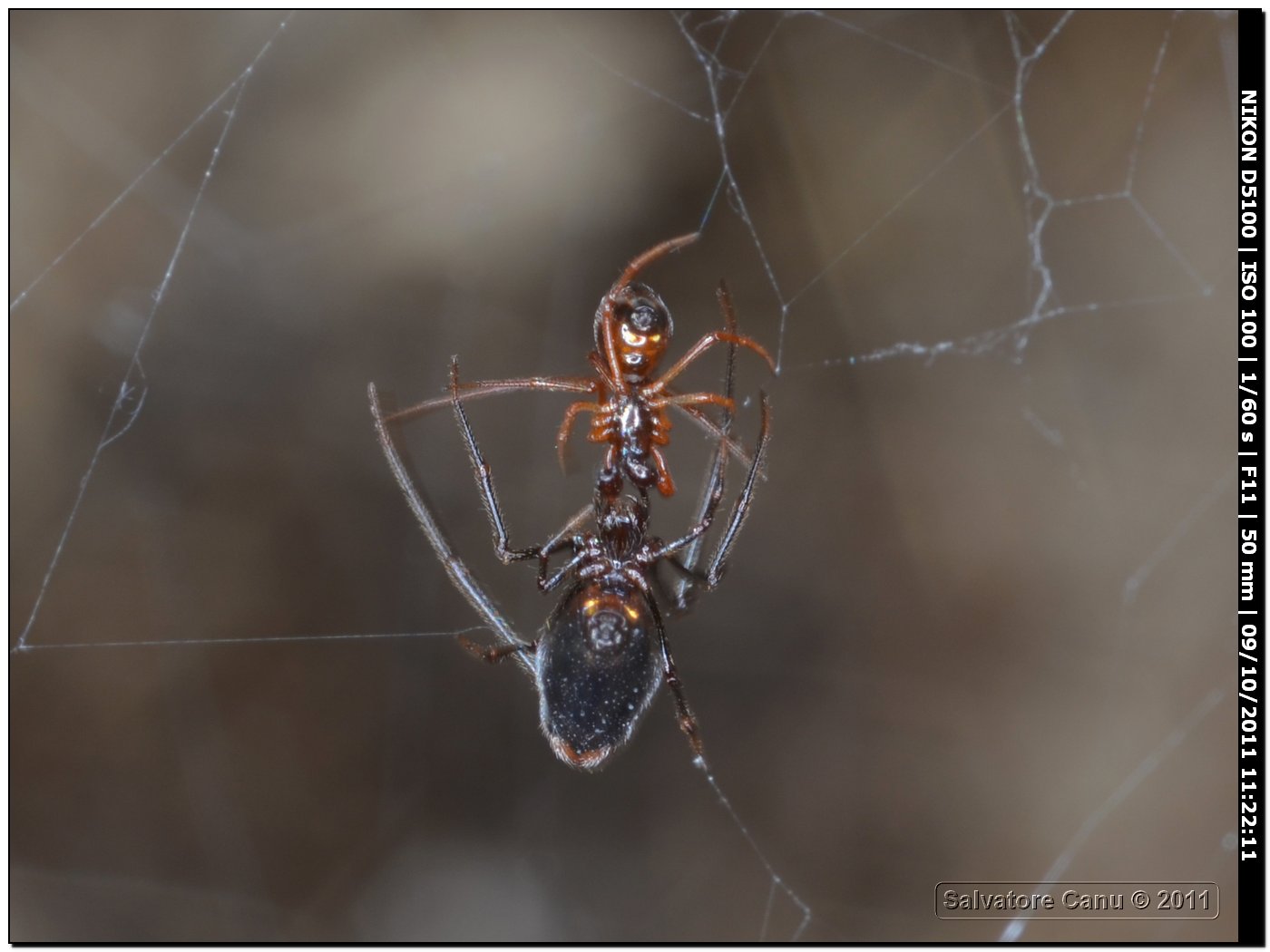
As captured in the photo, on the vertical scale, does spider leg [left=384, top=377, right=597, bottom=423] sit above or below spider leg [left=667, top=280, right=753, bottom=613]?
above

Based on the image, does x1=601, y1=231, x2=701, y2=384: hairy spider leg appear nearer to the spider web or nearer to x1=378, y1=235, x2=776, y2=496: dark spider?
x1=378, y1=235, x2=776, y2=496: dark spider

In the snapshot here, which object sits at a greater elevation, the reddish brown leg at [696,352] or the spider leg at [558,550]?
the reddish brown leg at [696,352]

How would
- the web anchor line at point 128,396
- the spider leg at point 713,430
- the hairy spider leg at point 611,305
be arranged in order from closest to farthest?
the hairy spider leg at point 611,305, the spider leg at point 713,430, the web anchor line at point 128,396

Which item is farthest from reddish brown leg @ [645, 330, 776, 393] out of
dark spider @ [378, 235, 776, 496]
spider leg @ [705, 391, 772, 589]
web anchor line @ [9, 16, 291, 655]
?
web anchor line @ [9, 16, 291, 655]

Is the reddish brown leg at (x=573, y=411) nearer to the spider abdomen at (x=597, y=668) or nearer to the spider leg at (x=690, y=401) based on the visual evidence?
the spider leg at (x=690, y=401)

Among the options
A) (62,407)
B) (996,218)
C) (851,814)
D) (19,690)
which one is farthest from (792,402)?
(19,690)

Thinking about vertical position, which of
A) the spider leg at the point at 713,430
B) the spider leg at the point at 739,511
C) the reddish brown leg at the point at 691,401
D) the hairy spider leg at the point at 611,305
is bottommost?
the spider leg at the point at 739,511

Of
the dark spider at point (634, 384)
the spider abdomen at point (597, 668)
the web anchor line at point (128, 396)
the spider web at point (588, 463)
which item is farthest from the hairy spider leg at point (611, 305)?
the web anchor line at point (128, 396)
